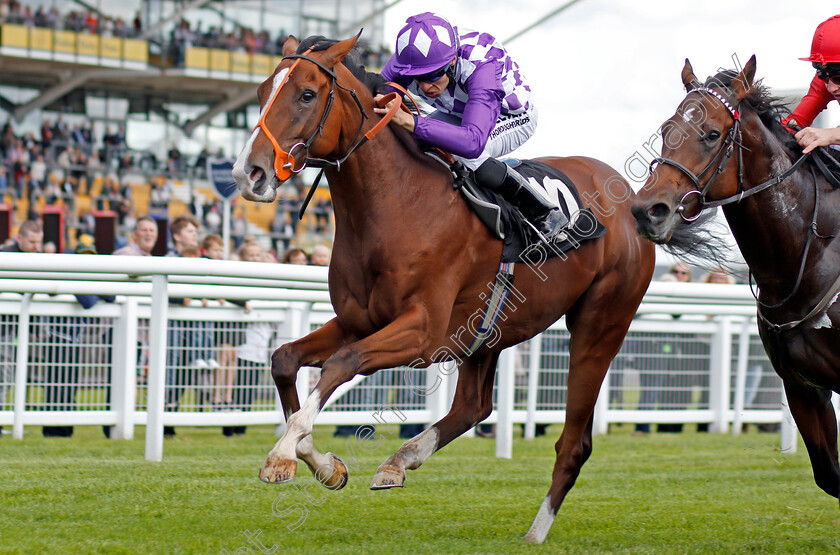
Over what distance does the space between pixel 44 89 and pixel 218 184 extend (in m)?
20.8

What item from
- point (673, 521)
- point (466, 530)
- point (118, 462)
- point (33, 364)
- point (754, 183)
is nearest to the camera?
point (754, 183)

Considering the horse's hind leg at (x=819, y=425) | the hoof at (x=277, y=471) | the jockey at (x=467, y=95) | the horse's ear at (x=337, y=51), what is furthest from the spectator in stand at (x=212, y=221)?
the hoof at (x=277, y=471)

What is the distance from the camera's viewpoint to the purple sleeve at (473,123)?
12.2 feet

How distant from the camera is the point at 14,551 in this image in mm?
3195

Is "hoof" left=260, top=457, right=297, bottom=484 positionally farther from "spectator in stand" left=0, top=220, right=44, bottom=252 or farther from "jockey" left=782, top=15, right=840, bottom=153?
"spectator in stand" left=0, top=220, right=44, bottom=252

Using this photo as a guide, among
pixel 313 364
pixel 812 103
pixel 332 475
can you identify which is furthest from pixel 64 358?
pixel 812 103

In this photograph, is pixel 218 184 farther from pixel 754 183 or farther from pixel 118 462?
pixel 754 183

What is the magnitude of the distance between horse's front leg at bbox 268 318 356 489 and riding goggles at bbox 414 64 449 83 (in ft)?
3.39

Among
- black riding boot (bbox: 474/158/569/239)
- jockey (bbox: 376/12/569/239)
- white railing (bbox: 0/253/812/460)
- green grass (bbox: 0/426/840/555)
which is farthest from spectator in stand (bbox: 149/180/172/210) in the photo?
black riding boot (bbox: 474/158/569/239)

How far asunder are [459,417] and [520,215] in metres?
0.93

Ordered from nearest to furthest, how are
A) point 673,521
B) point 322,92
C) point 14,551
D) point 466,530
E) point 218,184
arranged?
point 14,551 < point 322,92 < point 466,530 < point 673,521 < point 218,184

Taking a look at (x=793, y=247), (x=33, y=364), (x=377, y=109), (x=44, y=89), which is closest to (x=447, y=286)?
(x=377, y=109)

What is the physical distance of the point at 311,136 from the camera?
3377 millimetres

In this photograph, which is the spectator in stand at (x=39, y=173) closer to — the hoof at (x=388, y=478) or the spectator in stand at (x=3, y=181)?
the spectator in stand at (x=3, y=181)
